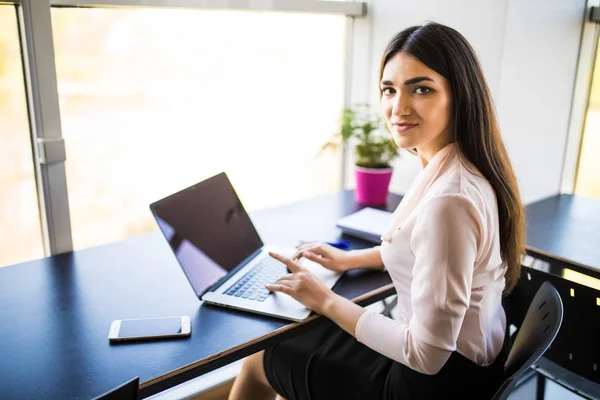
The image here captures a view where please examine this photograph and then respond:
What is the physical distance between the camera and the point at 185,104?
1.97 meters

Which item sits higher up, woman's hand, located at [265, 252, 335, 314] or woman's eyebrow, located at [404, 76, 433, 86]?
woman's eyebrow, located at [404, 76, 433, 86]

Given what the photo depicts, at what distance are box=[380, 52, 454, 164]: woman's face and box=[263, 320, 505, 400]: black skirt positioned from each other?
0.47 meters

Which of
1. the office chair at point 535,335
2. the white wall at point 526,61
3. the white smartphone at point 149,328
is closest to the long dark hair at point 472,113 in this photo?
the office chair at point 535,335

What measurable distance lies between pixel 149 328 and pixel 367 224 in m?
0.82

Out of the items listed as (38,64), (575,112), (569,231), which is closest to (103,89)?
(38,64)

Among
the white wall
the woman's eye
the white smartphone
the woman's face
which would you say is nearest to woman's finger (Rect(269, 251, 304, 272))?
the white smartphone

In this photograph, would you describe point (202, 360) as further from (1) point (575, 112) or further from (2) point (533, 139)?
(1) point (575, 112)

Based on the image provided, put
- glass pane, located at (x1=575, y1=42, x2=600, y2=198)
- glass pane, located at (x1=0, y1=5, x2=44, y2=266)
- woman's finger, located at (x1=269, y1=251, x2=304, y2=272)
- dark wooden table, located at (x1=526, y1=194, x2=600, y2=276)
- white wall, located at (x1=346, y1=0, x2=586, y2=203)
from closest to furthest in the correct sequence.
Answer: woman's finger, located at (x1=269, y1=251, x2=304, y2=272), glass pane, located at (x1=0, y1=5, x2=44, y2=266), dark wooden table, located at (x1=526, y1=194, x2=600, y2=276), white wall, located at (x1=346, y1=0, x2=586, y2=203), glass pane, located at (x1=575, y1=42, x2=600, y2=198)

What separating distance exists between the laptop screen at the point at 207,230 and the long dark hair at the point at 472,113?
2.09 ft

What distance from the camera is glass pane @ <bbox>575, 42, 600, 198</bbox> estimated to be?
2199mm

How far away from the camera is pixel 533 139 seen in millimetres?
2152

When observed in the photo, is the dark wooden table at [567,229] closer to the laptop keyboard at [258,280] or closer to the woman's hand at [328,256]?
the woman's hand at [328,256]

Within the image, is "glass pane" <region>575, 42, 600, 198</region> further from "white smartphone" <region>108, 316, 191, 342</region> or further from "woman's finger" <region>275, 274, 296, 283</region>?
"white smartphone" <region>108, 316, 191, 342</region>

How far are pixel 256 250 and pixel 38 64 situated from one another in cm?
77
